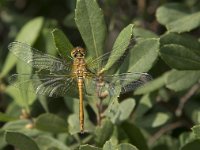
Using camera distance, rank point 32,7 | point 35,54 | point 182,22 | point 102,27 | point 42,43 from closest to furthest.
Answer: point 102,27
point 35,54
point 182,22
point 42,43
point 32,7

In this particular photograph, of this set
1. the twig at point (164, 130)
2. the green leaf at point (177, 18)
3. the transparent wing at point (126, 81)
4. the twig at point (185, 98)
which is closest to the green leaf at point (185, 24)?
the green leaf at point (177, 18)

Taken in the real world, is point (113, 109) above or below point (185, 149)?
above

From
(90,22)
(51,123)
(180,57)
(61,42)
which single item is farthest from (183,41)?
(51,123)

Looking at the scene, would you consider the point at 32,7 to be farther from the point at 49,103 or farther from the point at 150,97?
the point at 150,97

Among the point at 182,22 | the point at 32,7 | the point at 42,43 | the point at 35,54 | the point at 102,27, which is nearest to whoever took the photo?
the point at 102,27

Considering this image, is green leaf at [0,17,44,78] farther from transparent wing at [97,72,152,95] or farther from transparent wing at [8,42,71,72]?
transparent wing at [97,72,152,95]

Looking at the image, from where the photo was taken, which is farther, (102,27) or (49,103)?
(49,103)

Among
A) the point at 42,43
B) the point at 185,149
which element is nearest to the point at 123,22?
the point at 42,43
